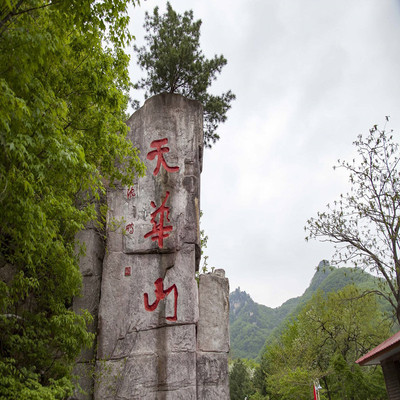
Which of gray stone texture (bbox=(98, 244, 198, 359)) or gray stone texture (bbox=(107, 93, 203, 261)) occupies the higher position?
gray stone texture (bbox=(107, 93, 203, 261))

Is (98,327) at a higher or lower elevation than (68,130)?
lower

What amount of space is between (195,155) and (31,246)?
3.53 meters

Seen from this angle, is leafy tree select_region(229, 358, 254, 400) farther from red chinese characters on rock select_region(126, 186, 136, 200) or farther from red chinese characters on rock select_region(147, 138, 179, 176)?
red chinese characters on rock select_region(147, 138, 179, 176)

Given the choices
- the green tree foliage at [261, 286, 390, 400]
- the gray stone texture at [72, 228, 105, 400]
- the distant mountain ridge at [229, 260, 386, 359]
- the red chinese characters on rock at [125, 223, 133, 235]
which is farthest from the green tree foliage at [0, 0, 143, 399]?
the distant mountain ridge at [229, 260, 386, 359]

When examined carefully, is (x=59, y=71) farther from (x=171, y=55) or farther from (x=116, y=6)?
(x=171, y=55)

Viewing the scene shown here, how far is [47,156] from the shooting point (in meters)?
3.81

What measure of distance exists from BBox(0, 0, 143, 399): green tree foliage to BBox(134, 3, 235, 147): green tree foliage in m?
5.63

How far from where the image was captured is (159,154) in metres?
6.66

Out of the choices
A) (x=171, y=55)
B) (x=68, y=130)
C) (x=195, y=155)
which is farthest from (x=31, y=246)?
(x=171, y=55)

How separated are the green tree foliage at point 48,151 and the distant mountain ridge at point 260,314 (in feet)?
111

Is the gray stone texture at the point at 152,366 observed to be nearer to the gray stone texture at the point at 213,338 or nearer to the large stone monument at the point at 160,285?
the large stone monument at the point at 160,285

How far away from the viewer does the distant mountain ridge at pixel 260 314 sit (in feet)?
140

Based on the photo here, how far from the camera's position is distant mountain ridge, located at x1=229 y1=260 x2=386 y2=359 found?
4262cm

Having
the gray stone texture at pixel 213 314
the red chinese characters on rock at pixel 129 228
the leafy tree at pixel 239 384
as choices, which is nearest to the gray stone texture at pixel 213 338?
the gray stone texture at pixel 213 314
